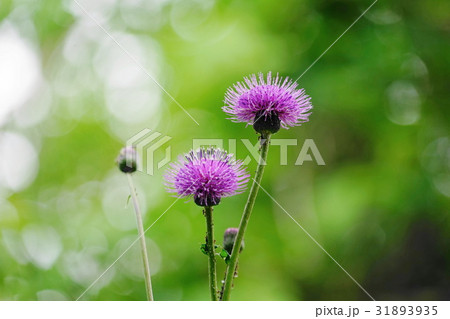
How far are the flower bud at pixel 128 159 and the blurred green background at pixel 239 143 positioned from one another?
910 mm

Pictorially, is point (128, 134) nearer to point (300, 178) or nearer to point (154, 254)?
point (154, 254)

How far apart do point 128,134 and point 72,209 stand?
1.35ft

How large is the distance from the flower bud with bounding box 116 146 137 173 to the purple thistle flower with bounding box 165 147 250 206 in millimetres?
48

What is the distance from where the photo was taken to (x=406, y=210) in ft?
5.91

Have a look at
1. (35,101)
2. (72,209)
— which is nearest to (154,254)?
(72,209)

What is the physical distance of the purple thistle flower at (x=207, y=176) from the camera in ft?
2.02

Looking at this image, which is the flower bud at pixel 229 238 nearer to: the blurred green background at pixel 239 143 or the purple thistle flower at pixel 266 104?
the purple thistle flower at pixel 266 104

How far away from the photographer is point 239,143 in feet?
5.43

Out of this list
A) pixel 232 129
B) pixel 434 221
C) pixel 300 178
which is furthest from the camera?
pixel 300 178
